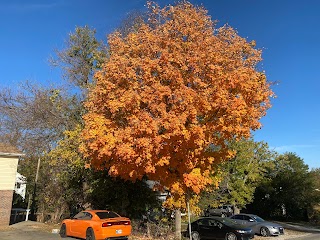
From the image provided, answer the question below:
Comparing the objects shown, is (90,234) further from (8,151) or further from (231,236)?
(8,151)

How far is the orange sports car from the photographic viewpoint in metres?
13.4

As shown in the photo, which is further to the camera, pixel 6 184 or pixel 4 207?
pixel 6 184

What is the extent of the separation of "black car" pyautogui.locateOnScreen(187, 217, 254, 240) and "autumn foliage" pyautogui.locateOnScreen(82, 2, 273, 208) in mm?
3740

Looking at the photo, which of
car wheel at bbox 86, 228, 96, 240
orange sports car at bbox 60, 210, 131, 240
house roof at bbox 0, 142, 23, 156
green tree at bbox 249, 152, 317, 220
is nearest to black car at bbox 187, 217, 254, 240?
orange sports car at bbox 60, 210, 131, 240

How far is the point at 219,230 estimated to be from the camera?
58.6 feet

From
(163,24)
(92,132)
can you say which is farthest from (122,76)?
(163,24)

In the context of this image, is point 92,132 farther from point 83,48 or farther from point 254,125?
point 83,48

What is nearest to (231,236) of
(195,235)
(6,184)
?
(195,235)

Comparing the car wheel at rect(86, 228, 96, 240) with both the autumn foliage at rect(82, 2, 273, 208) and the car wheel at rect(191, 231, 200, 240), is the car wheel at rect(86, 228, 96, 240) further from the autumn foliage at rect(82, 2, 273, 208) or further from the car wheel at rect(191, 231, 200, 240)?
the car wheel at rect(191, 231, 200, 240)

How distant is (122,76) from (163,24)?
4.23 metres

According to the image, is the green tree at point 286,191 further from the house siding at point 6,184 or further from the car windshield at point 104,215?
the house siding at point 6,184

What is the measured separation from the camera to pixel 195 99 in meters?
13.7

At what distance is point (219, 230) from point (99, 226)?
7.86 m

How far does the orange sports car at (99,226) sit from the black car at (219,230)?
6157mm
